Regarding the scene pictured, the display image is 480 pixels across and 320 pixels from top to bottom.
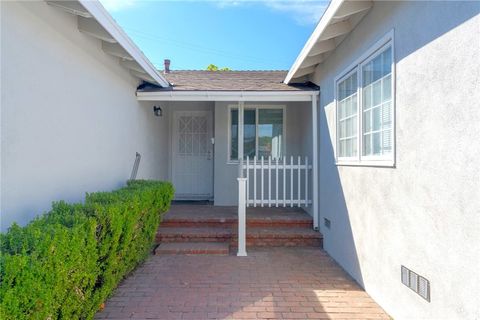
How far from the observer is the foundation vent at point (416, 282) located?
268 centimetres

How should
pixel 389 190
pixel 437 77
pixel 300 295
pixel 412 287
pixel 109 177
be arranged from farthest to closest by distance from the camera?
pixel 109 177
pixel 300 295
pixel 389 190
pixel 412 287
pixel 437 77

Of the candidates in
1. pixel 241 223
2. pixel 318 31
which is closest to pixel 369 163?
pixel 318 31

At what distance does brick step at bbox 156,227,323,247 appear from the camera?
5762mm

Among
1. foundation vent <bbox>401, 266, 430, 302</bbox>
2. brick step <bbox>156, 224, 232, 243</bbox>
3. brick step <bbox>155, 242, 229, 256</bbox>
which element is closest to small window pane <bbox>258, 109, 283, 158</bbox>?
brick step <bbox>156, 224, 232, 243</bbox>

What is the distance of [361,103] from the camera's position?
4066 millimetres

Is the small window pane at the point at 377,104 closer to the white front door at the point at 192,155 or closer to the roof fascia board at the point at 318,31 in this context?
the roof fascia board at the point at 318,31

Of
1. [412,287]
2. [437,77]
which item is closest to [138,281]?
[412,287]

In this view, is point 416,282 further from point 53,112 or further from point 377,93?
point 53,112

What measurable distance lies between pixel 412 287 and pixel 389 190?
949 mm

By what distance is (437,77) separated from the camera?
251 centimetres

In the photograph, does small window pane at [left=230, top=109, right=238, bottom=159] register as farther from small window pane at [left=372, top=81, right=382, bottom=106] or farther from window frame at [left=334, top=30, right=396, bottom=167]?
small window pane at [left=372, top=81, right=382, bottom=106]

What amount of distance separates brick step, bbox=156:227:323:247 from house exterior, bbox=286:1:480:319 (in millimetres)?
853

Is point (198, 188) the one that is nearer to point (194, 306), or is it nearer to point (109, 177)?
point (109, 177)

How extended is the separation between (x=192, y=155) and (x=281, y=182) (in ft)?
9.26
